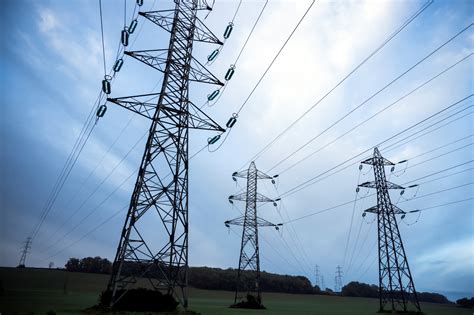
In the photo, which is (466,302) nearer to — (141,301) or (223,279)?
(223,279)

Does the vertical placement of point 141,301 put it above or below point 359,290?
above

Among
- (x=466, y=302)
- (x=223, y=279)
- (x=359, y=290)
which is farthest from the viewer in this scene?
(x=359, y=290)

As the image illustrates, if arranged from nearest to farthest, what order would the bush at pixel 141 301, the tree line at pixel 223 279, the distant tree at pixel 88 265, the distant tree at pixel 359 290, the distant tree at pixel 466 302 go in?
1. the bush at pixel 141 301
2. the distant tree at pixel 466 302
3. the tree line at pixel 223 279
4. the distant tree at pixel 88 265
5. the distant tree at pixel 359 290

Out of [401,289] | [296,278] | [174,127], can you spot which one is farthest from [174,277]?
[296,278]

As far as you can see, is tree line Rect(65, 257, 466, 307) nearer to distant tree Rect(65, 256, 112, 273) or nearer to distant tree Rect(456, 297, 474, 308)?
distant tree Rect(65, 256, 112, 273)

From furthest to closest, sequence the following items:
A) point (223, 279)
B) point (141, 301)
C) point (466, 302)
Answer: point (223, 279) < point (466, 302) < point (141, 301)

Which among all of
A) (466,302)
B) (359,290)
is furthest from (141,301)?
(359,290)

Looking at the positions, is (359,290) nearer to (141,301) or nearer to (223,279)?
(223,279)

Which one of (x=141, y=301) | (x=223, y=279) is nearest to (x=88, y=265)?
(x=223, y=279)

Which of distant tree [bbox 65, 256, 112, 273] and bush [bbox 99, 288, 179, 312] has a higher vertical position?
distant tree [bbox 65, 256, 112, 273]

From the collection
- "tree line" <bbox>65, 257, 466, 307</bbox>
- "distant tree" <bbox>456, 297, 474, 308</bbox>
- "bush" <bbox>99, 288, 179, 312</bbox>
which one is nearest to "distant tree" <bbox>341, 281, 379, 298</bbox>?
"tree line" <bbox>65, 257, 466, 307</bbox>

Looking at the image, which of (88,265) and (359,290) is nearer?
(88,265)

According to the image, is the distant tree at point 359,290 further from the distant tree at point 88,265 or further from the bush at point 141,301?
the bush at point 141,301

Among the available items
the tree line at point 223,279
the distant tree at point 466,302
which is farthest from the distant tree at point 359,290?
the distant tree at point 466,302
